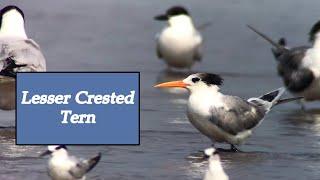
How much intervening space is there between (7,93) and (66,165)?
115 inches

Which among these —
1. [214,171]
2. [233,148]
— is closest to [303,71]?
[233,148]

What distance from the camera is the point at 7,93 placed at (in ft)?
38.1

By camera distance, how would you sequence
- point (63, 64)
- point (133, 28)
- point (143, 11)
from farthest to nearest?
point (143, 11) < point (133, 28) < point (63, 64)

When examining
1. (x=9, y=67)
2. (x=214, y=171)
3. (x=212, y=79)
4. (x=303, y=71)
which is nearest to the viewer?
(x=214, y=171)

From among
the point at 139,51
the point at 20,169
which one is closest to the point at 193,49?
the point at 139,51

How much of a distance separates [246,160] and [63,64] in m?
5.59

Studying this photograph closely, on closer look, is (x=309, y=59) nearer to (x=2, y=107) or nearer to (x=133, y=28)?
(x=2, y=107)

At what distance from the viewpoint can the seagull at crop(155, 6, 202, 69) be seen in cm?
1628

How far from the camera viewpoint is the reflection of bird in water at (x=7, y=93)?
11500 mm

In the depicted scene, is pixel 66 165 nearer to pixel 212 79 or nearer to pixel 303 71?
pixel 212 79

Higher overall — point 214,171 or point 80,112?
point 80,112

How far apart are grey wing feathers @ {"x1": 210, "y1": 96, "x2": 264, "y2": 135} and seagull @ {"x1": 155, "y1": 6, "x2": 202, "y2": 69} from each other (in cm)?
522

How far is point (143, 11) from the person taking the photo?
66.7 ft

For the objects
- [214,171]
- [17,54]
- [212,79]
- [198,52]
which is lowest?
[214,171]
